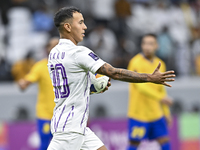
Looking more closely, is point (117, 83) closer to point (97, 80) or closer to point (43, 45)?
point (43, 45)

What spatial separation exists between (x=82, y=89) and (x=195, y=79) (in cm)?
871

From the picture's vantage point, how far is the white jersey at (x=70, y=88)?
4.30 meters

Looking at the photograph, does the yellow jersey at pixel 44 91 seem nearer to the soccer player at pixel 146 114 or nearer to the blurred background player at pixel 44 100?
the blurred background player at pixel 44 100

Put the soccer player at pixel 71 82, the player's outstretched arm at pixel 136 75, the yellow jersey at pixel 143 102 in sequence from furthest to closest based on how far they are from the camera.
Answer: the yellow jersey at pixel 143 102 → the soccer player at pixel 71 82 → the player's outstretched arm at pixel 136 75

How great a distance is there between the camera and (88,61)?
4.19 m

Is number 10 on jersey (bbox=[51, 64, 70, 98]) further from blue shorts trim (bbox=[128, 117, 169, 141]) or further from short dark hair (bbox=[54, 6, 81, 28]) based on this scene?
blue shorts trim (bbox=[128, 117, 169, 141])

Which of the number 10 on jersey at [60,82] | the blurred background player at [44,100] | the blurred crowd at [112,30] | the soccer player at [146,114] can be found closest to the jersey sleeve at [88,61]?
the number 10 on jersey at [60,82]

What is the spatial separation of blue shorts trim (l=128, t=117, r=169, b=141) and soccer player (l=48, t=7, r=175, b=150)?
3.06 m

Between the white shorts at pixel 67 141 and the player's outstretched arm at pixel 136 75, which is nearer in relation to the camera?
the player's outstretched arm at pixel 136 75

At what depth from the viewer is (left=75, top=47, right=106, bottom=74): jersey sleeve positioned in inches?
164

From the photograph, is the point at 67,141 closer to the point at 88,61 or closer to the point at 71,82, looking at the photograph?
the point at 71,82

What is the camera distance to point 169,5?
15.4 metres

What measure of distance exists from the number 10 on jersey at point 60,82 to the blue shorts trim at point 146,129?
10.9 ft

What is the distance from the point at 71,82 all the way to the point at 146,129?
341 cm
